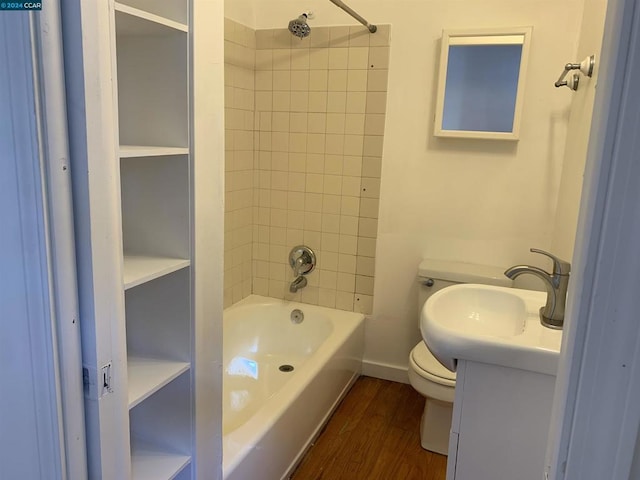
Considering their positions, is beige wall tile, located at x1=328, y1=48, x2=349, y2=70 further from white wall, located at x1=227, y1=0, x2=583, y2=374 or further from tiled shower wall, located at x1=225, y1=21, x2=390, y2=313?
white wall, located at x1=227, y1=0, x2=583, y2=374

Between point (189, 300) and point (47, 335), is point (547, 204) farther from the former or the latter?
point (47, 335)

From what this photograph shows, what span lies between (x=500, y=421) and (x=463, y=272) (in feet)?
3.69

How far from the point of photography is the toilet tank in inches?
95.2

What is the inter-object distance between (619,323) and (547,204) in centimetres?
201

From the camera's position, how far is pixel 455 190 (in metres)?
2.58

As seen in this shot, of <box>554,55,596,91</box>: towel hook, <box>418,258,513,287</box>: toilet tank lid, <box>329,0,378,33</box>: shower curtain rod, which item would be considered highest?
<box>329,0,378,33</box>: shower curtain rod

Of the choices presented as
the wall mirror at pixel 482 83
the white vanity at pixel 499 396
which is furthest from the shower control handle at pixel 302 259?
the white vanity at pixel 499 396

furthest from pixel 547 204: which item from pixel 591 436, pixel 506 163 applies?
pixel 591 436

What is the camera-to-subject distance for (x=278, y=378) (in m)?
2.73

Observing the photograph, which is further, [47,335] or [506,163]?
[506,163]

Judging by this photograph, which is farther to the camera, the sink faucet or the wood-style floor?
the wood-style floor

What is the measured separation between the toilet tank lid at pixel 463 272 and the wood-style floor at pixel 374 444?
71 centimetres

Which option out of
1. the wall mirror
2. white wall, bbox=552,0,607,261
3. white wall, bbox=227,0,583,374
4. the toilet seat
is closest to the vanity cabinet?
white wall, bbox=552,0,607,261

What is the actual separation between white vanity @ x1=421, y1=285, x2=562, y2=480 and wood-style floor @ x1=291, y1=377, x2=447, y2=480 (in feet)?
2.31
